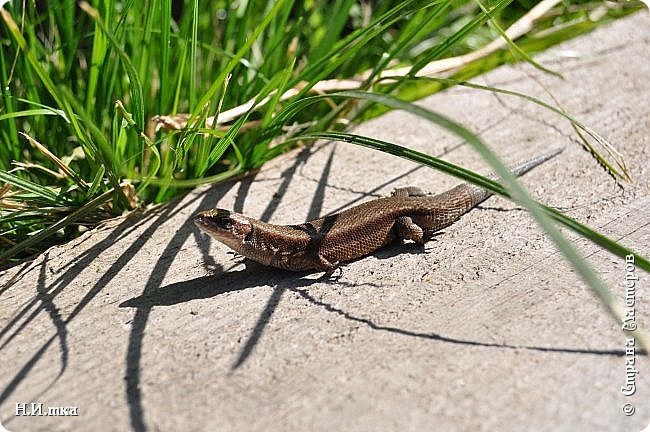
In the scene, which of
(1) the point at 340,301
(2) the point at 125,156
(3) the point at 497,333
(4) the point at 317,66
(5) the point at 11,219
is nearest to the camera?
(3) the point at 497,333

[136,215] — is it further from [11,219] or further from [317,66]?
[317,66]

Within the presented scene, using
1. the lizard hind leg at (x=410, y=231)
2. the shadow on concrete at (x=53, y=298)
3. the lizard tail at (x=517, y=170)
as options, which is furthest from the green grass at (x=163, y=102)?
the lizard hind leg at (x=410, y=231)

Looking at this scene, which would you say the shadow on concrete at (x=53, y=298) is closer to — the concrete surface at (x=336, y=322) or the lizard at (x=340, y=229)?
the concrete surface at (x=336, y=322)

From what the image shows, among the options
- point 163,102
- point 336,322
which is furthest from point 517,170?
point 163,102

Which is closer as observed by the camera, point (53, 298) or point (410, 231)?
point (53, 298)

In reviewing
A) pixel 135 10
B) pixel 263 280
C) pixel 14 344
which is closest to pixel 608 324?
pixel 263 280

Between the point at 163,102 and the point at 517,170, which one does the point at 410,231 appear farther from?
the point at 163,102
